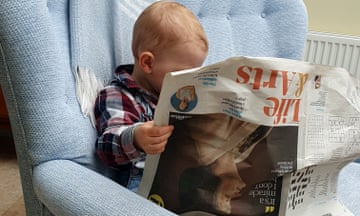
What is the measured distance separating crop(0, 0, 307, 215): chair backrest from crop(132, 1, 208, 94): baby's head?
0.10 meters

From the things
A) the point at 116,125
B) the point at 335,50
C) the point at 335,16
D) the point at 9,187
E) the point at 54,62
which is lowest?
the point at 9,187

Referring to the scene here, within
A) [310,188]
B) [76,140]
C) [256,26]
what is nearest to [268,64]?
[310,188]

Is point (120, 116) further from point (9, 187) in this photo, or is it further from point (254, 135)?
point (9, 187)

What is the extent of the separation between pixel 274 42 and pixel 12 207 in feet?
3.07

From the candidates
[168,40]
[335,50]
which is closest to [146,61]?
[168,40]

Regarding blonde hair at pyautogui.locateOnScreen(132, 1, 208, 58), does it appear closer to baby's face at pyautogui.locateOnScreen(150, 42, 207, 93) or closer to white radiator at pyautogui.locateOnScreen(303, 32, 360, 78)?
baby's face at pyautogui.locateOnScreen(150, 42, 207, 93)

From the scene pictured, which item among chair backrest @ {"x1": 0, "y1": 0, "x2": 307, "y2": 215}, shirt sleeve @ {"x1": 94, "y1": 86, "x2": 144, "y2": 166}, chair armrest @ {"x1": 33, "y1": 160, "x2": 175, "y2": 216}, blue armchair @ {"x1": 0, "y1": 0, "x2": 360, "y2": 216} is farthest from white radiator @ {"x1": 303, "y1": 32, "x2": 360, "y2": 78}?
chair armrest @ {"x1": 33, "y1": 160, "x2": 175, "y2": 216}

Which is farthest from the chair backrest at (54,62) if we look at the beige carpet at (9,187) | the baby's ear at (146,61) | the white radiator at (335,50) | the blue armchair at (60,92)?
the white radiator at (335,50)

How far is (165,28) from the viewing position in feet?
2.33

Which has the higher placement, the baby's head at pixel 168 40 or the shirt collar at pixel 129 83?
the baby's head at pixel 168 40

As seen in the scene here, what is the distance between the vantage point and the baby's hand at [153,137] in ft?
2.01

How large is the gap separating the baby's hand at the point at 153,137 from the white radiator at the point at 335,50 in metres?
1.24

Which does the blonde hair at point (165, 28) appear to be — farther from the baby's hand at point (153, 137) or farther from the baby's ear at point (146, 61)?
the baby's hand at point (153, 137)

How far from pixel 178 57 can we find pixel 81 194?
256 millimetres
